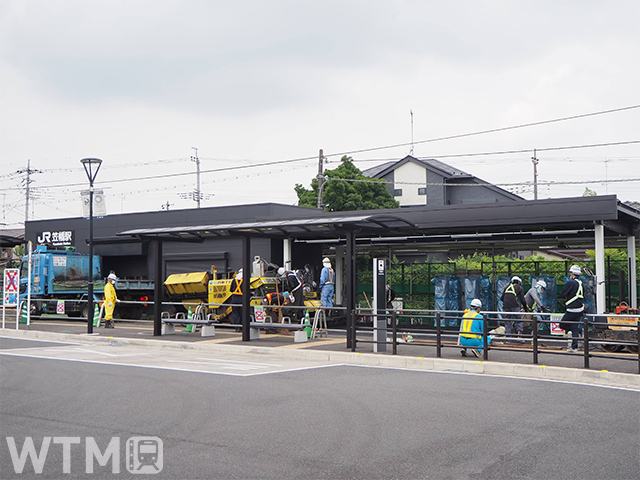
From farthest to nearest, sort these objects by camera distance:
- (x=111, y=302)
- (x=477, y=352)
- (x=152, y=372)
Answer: (x=111, y=302), (x=477, y=352), (x=152, y=372)

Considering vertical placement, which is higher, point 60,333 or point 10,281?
point 10,281

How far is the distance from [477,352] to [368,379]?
144 inches

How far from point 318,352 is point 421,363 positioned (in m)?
2.65

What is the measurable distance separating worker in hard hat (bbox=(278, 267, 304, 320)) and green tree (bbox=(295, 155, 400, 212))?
24037 mm

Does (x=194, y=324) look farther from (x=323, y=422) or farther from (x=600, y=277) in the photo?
(x=323, y=422)

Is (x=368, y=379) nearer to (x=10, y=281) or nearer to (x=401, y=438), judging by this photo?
(x=401, y=438)

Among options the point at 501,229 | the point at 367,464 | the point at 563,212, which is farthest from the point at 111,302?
the point at 367,464

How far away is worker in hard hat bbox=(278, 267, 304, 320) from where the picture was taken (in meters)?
21.3

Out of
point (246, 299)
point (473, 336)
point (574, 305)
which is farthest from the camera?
point (246, 299)

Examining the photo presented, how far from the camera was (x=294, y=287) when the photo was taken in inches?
846

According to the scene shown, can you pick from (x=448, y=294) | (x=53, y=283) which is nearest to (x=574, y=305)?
(x=448, y=294)

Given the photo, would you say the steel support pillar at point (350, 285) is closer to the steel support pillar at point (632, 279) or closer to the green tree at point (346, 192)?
the steel support pillar at point (632, 279)

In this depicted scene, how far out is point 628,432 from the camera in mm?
8133

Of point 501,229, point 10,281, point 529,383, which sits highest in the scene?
point 501,229
